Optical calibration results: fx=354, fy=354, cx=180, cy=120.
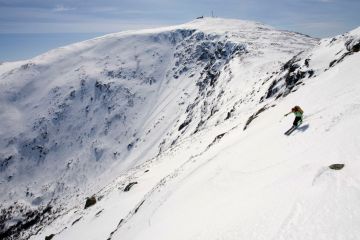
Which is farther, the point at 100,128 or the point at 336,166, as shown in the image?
the point at 100,128

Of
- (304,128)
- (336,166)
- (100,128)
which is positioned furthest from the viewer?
(100,128)

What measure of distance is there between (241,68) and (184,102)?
68428mm

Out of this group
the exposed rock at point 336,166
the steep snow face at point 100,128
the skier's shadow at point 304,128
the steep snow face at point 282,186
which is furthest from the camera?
the steep snow face at point 100,128

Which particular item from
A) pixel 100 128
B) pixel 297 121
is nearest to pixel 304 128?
pixel 297 121

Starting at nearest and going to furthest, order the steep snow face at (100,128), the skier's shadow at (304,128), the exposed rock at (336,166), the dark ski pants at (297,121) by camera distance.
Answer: the exposed rock at (336,166) → the skier's shadow at (304,128) → the dark ski pants at (297,121) → the steep snow face at (100,128)

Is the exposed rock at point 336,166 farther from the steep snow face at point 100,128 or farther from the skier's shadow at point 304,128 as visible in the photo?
the steep snow face at point 100,128

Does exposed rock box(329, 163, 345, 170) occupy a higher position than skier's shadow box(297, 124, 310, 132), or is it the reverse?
exposed rock box(329, 163, 345, 170)

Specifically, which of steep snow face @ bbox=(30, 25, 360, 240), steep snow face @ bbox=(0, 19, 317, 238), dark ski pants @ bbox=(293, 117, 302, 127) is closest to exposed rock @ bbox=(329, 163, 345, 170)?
steep snow face @ bbox=(30, 25, 360, 240)

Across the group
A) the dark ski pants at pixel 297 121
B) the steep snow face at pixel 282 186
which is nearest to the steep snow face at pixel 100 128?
the steep snow face at pixel 282 186

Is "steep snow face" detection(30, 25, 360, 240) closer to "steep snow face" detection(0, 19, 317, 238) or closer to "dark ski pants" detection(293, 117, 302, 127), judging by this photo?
"dark ski pants" detection(293, 117, 302, 127)

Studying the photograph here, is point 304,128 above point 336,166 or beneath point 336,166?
beneath

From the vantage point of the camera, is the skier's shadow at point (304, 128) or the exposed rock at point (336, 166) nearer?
the exposed rock at point (336, 166)

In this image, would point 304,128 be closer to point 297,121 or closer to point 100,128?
point 297,121

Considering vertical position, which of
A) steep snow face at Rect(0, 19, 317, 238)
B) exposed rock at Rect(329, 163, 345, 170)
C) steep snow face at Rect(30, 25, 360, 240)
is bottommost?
steep snow face at Rect(0, 19, 317, 238)
